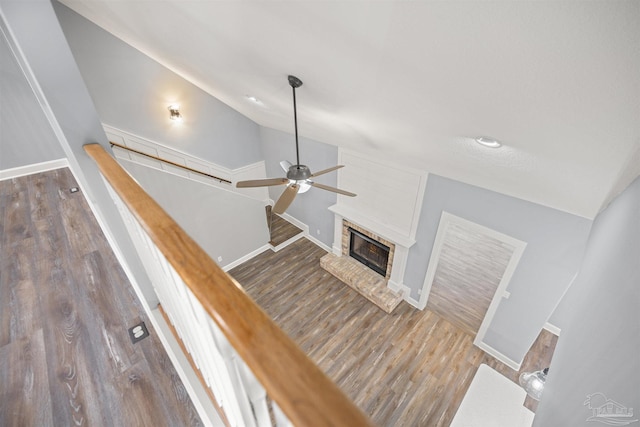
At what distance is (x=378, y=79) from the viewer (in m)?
1.85

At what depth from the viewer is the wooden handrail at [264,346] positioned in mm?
Result: 336

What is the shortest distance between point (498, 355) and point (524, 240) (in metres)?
2.17

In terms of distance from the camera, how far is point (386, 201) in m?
4.99

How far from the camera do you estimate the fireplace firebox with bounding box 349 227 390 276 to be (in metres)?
5.70

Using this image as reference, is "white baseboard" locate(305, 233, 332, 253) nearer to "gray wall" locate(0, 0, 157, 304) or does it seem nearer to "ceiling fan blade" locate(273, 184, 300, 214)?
"ceiling fan blade" locate(273, 184, 300, 214)

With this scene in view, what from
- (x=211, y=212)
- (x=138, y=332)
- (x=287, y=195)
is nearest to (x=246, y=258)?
(x=211, y=212)

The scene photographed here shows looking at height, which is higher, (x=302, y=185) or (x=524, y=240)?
(x=302, y=185)

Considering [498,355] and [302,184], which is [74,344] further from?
[498,355]

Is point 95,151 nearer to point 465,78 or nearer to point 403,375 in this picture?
point 465,78

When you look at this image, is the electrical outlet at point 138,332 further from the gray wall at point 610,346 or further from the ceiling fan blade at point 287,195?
the gray wall at point 610,346

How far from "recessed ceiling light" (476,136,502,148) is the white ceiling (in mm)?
62

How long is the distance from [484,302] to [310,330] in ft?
11.4

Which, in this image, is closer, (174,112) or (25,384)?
(25,384)

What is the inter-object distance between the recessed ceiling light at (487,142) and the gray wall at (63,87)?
2594mm
